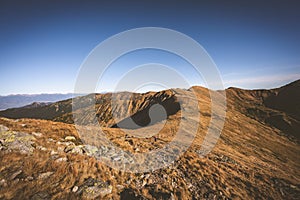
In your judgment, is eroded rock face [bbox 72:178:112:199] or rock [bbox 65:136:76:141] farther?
rock [bbox 65:136:76:141]

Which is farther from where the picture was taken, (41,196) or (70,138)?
(70,138)

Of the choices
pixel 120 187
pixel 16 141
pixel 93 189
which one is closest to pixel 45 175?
pixel 93 189

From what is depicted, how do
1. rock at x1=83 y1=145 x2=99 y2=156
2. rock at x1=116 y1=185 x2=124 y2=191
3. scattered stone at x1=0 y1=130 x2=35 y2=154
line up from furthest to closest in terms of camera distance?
rock at x1=83 y1=145 x2=99 y2=156, scattered stone at x1=0 y1=130 x2=35 y2=154, rock at x1=116 y1=185 x2=124 y2=191

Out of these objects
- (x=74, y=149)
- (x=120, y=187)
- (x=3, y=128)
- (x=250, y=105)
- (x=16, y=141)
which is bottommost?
(x=250, y=105)

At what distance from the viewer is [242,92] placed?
95562mm

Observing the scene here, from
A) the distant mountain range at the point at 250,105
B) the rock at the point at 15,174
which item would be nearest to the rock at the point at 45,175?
the rock at the point at 15,174

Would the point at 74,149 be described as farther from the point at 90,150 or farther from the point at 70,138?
the point at 70,138

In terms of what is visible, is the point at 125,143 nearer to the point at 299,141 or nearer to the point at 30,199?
the point at 30,199

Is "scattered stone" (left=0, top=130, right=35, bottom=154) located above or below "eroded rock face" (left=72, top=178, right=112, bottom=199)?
above

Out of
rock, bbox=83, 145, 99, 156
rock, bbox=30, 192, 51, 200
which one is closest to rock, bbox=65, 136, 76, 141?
rock, bbox=83, 145, 99, 156

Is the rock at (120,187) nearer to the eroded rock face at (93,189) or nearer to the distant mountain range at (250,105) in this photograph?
the eroded rock face at (93,189)

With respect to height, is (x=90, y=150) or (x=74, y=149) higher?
(x=74, y=149)

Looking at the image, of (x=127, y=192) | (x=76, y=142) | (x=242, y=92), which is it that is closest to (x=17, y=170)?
(x=76, y=142)

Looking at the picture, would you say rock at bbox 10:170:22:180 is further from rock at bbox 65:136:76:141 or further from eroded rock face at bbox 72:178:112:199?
rock at bbox 65:136:76:141
